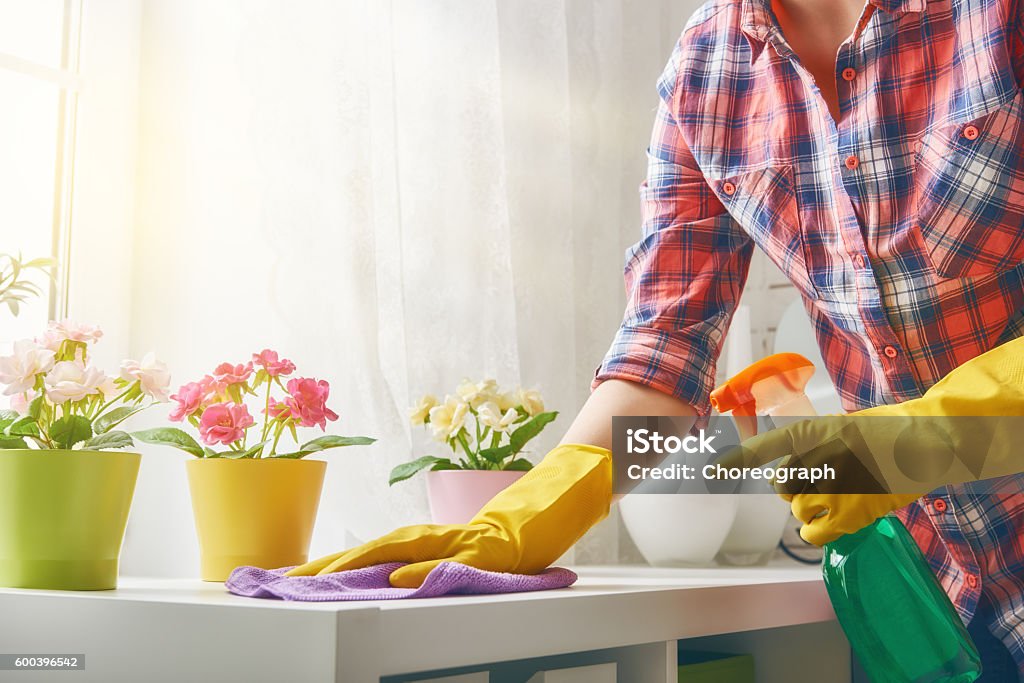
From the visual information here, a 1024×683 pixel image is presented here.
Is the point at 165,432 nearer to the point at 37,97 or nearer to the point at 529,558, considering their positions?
the point at 529,558

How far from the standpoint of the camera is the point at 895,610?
80 centimetres

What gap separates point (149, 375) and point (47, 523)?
17 cm

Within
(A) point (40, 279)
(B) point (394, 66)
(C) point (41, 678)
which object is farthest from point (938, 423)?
(A) point (40, 279)

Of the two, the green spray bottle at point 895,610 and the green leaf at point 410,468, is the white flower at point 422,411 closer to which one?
the green leaf at point 410,468

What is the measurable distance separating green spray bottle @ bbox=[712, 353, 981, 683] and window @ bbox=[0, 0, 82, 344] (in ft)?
3.68

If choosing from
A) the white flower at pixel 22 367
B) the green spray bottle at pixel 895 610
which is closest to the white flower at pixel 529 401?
the green spray bottle at pixel 895 610

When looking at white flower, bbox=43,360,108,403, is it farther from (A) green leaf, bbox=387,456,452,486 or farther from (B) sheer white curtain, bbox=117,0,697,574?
(B) sheer white curtain, bbox=117,0,697,574

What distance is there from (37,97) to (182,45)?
9.4 inches

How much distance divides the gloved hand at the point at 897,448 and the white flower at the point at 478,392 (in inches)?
19.3

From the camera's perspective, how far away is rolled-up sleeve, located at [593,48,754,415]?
3.24 ft

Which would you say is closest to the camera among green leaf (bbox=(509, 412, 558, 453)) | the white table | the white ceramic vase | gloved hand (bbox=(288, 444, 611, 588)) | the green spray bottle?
the white table

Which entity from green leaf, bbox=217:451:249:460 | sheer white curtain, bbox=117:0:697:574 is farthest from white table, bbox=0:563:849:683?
sheer white curtain, bbox=117:0:697:574

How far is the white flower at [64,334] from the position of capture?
84cm

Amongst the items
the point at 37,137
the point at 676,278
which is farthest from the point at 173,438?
the point at 37,137
